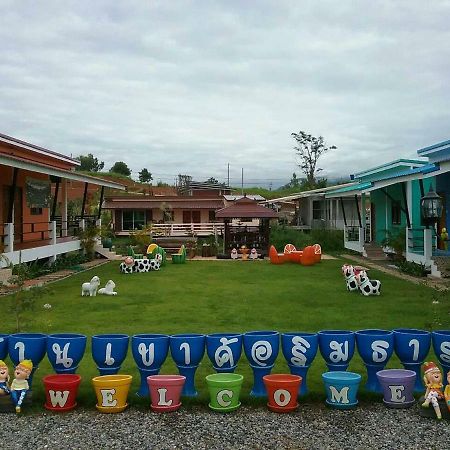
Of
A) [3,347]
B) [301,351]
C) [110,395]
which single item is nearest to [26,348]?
[3,347]

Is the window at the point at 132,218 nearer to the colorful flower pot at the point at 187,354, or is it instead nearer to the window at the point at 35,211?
the window at the point at 35,211

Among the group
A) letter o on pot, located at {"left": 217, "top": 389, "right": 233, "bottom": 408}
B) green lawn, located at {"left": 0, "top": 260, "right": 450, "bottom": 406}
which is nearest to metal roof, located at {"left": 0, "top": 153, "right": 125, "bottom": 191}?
green lawn, located at {"left": 0, "top": 260, "right": 450, "bottom": 406}

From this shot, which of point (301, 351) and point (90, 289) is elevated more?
point (90, 289)

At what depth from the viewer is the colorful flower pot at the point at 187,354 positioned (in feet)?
19.4

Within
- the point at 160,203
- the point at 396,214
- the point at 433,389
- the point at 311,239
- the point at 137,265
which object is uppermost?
the point at 160,203

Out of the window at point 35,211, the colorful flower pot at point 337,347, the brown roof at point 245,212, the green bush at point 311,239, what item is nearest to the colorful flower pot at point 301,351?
the colorful flower pot at point 337,347

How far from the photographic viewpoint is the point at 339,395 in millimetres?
5566

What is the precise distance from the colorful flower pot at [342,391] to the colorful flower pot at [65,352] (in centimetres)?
244

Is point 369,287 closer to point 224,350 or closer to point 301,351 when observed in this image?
point 301,351

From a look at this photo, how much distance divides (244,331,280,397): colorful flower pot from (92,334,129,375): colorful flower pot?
1247 millimetres

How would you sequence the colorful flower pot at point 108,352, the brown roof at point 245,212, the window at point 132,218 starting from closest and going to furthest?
the colorful flower pot at point 108,352 < the brown roof at point 245,212 < the window at point 132,218

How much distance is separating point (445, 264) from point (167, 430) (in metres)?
12.6

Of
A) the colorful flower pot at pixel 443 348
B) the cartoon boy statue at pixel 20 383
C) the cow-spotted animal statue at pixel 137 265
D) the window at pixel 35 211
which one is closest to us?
the cartoon boy statue at pixel 20 383

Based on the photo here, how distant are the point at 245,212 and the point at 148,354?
19535 mm
